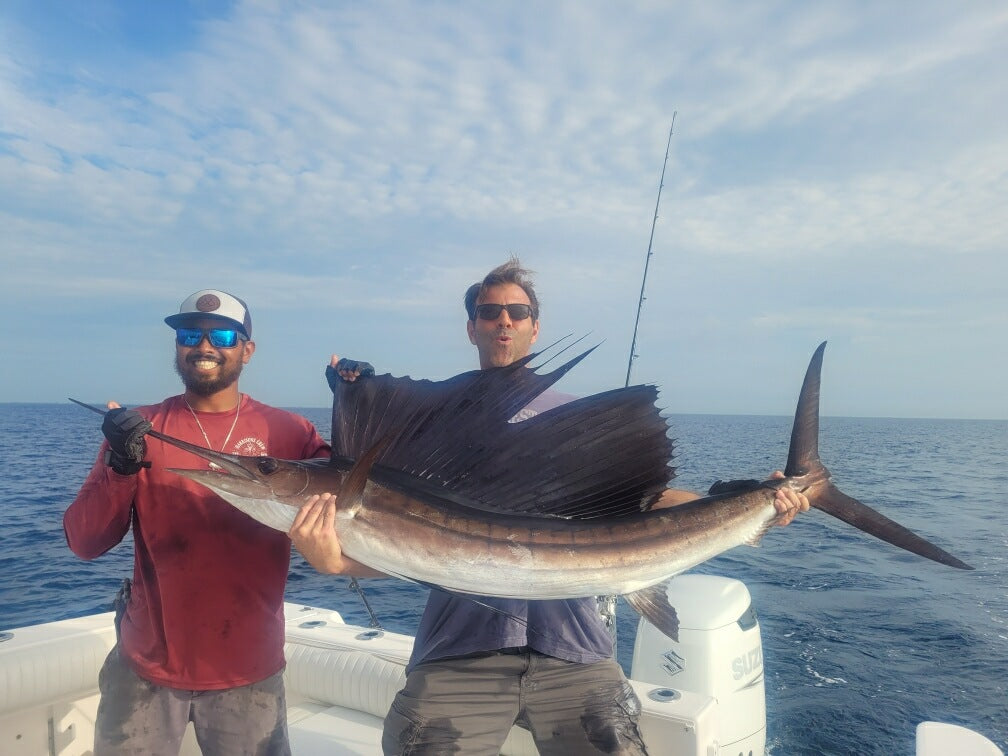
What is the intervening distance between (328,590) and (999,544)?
10.3 meters

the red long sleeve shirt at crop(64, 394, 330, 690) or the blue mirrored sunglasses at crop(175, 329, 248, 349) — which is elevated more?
the blue mirrored sunglasses at crop(175, 329, 248, 349)

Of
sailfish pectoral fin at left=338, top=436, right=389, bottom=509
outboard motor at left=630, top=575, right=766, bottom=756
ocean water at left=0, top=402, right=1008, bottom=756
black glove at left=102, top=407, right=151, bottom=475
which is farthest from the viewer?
ocean water at left=0, top=402, right=1008, bottom=756

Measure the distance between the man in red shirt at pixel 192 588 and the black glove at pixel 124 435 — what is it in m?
0.15

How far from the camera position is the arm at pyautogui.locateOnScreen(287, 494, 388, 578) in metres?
1.82

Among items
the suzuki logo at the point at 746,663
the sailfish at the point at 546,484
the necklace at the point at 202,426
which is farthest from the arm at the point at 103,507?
the suzuki logo at the point at 746,663

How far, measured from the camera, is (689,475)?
1769cm

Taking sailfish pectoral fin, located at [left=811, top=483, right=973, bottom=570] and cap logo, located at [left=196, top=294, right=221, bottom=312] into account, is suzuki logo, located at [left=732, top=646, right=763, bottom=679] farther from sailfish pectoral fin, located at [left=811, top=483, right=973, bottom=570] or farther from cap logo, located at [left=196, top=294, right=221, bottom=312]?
cap logo, located at [left=196, top=294, right=221, bottom=312]

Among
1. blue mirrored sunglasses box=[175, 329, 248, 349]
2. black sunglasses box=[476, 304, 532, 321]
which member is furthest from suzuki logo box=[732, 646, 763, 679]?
blue mirrored sunglasses box=[175, 329, 248, 349]

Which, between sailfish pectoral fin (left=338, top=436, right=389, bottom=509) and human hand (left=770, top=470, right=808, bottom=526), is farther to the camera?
human hand (left=770, top=470, right=808, bottom=526)

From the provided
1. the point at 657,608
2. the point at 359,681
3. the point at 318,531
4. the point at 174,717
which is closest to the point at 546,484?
the point at 657,608

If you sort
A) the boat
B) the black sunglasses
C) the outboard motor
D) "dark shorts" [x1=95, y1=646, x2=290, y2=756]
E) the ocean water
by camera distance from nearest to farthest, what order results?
"dark shorts" [x1=95, y1=646, x2=290, y2=756] < the black sunglasses < the boat < the outboard motor < the ocean water

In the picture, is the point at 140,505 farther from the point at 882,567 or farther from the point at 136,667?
the point at 882,567

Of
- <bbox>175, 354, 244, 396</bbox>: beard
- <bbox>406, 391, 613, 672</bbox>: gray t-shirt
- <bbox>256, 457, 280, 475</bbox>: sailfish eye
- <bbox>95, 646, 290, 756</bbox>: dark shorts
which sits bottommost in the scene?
<bbox>95, 646, 290, 756</bbox>: dark shorts

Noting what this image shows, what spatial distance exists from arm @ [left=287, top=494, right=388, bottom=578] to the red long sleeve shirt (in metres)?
0.58
